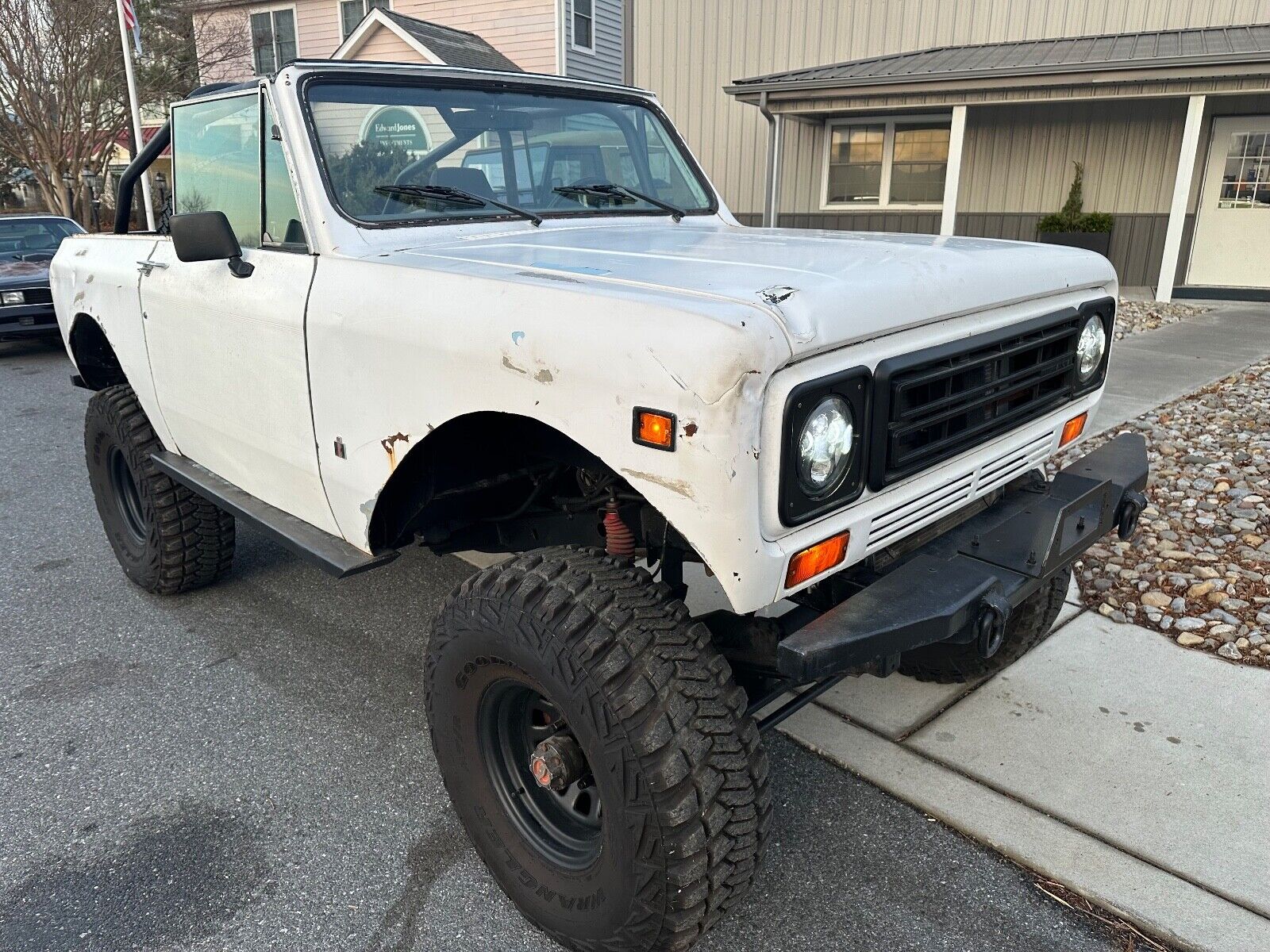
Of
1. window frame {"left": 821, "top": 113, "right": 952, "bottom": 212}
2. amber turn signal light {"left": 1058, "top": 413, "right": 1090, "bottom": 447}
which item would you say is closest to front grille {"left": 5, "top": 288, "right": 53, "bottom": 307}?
amber turn signal light {"left": 1058, "top": 413, "right": 1090, "bottom": 447}

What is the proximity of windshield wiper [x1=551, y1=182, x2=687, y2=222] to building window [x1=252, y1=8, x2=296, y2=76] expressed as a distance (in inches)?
886

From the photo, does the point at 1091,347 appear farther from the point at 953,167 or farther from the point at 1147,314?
the point at 953,167

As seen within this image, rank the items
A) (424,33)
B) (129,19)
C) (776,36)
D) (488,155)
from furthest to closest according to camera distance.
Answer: (424,33), (776,36), (129,19), (488,155)

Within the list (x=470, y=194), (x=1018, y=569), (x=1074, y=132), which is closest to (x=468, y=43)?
(x=1074, y=132)

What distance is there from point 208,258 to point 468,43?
15.6 meters

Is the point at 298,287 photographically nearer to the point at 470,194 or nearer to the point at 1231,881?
the point at 470,194

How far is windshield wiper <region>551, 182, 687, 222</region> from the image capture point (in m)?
3.35

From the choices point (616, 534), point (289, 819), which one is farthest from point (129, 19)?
point (616, 534)

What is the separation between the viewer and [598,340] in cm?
189

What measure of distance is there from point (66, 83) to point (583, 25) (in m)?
10.2

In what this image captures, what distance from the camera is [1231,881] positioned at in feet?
7.91

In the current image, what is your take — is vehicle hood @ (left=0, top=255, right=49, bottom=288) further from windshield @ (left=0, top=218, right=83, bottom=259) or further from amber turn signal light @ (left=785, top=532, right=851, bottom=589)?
amber turn signal light @ (left=785, top=532, right=851, bottom=589)

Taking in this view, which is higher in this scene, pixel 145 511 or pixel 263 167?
pixel 263 167

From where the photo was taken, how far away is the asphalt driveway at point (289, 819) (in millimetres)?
2303
